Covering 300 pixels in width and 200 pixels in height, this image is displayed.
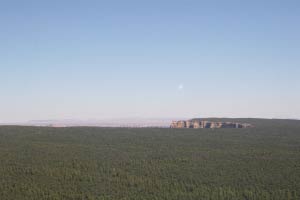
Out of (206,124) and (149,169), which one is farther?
(206,124)

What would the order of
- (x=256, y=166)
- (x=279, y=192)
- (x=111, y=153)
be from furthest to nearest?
1. (x=111, y=153)
2. (x=256, y=166)
3. (x=279, y=192)

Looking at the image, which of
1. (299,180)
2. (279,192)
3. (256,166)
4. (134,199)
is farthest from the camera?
(256,166)

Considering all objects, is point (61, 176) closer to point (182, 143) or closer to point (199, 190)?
point (199, 190)

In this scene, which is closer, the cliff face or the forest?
the forest

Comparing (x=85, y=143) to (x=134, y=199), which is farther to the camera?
(x=85, y=143)

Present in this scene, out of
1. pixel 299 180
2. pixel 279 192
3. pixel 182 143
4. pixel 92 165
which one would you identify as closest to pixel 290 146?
pixel 182 143

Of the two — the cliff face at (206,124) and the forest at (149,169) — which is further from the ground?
the cliff face at (206,124)

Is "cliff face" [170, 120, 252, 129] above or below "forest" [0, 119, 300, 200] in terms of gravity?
above

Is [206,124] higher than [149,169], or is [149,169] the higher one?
[206,124]
